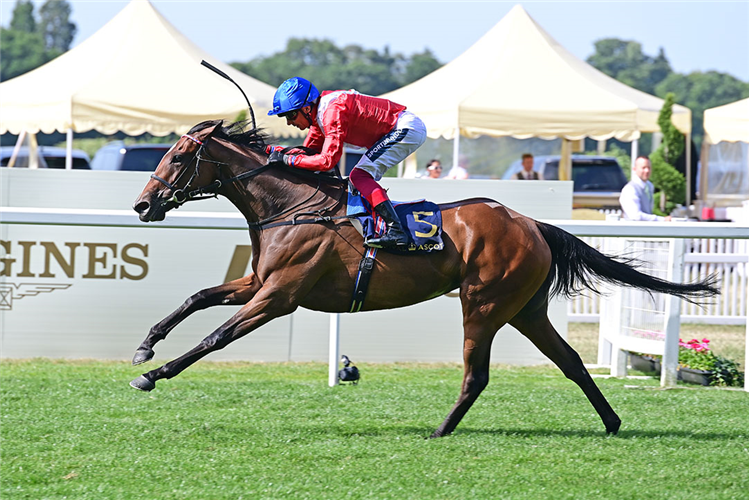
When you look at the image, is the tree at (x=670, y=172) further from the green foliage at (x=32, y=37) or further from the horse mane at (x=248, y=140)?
the green foliage at (x=32, y=37)

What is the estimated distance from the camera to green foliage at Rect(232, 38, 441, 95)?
3622 inches

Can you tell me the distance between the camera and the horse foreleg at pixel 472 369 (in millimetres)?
5211

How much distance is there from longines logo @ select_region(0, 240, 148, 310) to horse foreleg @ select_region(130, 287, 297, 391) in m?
3.08

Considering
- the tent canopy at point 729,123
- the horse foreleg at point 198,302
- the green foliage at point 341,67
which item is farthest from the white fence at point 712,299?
the green foliage at point 341,67

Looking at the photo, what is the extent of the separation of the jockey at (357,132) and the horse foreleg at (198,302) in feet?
2.34

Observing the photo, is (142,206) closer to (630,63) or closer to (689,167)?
(689,167)

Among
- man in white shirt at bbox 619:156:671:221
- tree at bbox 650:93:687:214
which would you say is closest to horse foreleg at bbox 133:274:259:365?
man in white shirt at bbox 619:156:671:221

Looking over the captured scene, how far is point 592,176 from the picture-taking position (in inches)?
791

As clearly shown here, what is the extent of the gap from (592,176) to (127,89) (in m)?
10.6

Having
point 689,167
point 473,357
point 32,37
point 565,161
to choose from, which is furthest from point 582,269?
point 32,37

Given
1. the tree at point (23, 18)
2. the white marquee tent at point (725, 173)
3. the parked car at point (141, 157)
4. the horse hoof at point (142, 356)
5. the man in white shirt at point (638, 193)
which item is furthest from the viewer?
the tree at point (23, 18)

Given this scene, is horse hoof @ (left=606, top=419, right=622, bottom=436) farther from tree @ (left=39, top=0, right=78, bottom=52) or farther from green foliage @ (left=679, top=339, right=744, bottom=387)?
Result: tree @ (left=39, top=0, right=78, bottom=52)

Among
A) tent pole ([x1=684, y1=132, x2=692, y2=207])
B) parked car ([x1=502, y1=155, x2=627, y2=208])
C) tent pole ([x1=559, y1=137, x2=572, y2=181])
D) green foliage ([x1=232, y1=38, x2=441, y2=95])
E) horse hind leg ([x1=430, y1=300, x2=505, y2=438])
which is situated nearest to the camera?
horse hind leg ([x1=430, y1=300, x2=505, y2=438])

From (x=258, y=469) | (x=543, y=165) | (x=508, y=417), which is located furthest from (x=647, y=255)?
(x=543, y=165)
